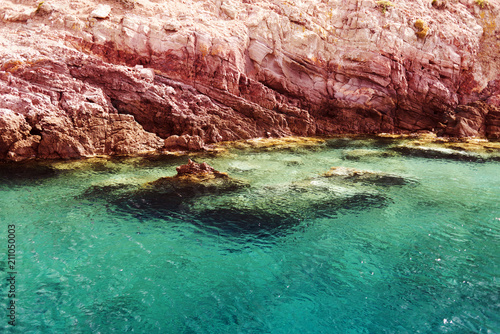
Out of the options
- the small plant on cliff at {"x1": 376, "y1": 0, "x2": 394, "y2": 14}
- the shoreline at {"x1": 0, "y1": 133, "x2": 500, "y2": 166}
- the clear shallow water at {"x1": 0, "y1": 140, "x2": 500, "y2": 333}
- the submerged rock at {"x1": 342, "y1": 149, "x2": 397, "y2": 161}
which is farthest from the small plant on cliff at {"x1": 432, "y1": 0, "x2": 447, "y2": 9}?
the clear shallow water at {"x1": 0, "y1": 140, "x2": 500, "y2": 333}

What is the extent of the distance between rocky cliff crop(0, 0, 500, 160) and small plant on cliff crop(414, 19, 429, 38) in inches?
4.0

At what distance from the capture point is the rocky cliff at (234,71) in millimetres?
21984

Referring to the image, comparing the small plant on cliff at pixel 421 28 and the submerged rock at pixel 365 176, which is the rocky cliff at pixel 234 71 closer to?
the small plant on cliff at pixel 421 28

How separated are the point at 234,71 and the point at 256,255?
22.3 m

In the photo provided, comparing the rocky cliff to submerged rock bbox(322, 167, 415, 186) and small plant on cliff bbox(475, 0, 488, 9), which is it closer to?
small plant on cliff bbox(475, 0, 488, 9)

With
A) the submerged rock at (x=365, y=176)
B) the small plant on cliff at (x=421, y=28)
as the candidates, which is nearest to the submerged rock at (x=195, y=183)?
the submerged rock at (x=365, y=176)

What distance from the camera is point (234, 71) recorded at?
29.6 m

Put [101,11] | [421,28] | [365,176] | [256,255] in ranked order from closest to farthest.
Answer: [256,255] → [365,176] → [101,11] → [421,28]

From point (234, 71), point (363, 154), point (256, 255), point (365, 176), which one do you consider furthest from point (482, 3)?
point (256, 255)

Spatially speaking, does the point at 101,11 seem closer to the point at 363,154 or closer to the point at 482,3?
the point at 363,154

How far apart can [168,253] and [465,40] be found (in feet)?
137

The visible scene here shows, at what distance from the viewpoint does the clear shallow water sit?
7598mm

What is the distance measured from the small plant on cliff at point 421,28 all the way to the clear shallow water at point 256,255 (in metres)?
24.4

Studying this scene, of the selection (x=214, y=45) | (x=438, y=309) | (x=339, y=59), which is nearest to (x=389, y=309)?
(x=438, y=309)
